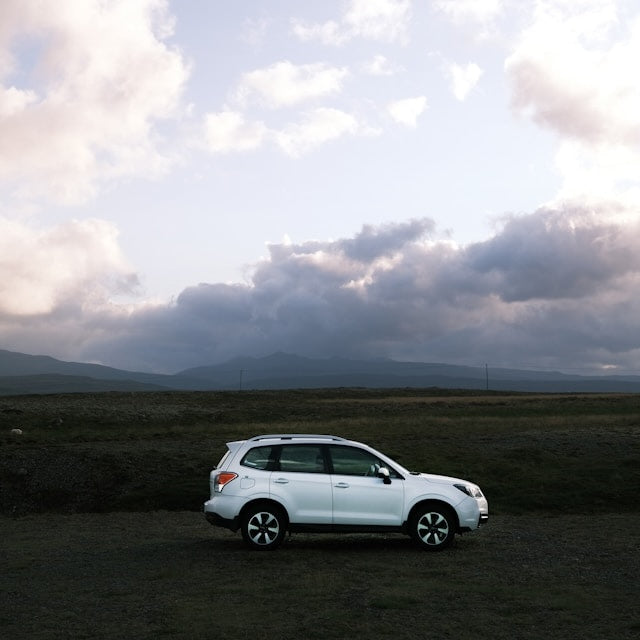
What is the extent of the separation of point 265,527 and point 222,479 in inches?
46.3

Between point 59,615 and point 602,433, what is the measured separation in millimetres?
30704

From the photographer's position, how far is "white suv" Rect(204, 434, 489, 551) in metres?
15.3

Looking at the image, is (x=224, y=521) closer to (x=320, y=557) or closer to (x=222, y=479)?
(x=222, y=479)

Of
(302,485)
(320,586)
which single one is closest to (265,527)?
(302,485)

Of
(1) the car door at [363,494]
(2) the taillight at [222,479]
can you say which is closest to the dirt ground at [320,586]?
(1) the car door at [363,494]

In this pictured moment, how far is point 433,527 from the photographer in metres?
15.6

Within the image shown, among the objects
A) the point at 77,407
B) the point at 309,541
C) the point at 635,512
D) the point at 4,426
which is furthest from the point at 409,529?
the point at 77,407

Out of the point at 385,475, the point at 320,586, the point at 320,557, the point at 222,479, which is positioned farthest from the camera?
the point at 385,475

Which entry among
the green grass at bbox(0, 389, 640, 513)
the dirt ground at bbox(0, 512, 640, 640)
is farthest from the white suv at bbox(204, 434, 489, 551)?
the green grass at bbox(0, 389, 640, 513)

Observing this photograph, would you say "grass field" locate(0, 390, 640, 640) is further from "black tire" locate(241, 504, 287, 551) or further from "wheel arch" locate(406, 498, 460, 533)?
"wheel arch" locate(406, 498, 460, 533)

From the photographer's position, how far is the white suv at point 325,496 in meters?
15.3

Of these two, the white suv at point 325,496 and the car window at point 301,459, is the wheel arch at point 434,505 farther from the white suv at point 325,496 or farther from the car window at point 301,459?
the car window at point 301,459

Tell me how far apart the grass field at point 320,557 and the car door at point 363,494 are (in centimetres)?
67

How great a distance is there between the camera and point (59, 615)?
10.5 m
